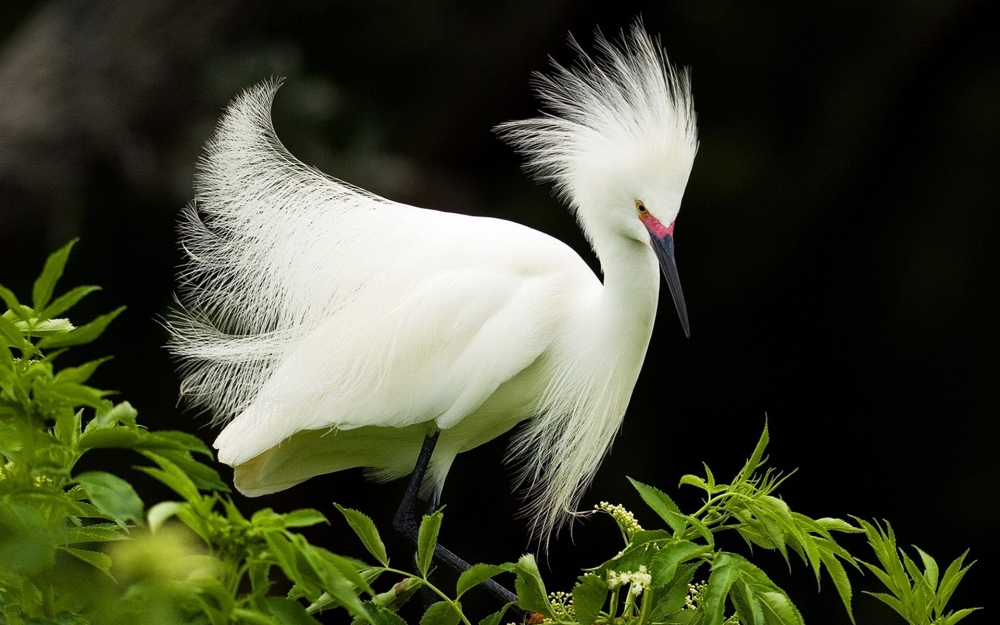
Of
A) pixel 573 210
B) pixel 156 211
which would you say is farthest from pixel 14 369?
pixel 156 211

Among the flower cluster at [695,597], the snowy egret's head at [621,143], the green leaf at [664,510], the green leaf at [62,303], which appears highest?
the snowy egret's head at [621,143]

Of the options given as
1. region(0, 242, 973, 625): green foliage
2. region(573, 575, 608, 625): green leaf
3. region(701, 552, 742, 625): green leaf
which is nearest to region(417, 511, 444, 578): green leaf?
region(0, 242, 973, 625): green foliage

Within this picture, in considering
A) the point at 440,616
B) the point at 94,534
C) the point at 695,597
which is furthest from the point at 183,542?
the point at 695,597

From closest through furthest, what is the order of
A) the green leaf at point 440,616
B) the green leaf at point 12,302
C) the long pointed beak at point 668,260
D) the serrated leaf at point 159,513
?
the serrated leaf at point 159,513
the green leaf at point 12,302
the green leaf at point 440,616
the long pointed beak at point 668,260

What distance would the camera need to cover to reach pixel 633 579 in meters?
1.06

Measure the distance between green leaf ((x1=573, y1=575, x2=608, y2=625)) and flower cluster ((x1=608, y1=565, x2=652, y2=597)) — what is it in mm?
20

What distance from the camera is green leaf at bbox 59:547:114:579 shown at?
1029mm

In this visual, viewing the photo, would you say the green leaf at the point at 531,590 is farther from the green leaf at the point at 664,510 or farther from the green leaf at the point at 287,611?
the green leaf at the point at 287,611

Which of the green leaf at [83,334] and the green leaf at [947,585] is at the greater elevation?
the green leaf at [83,334]

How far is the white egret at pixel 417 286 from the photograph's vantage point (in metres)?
2.02

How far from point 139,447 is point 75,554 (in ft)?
1.00

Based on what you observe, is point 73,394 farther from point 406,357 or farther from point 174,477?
point 406,357

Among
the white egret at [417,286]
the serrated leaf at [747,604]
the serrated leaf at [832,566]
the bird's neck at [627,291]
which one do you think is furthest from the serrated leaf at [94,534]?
the bird's neck at [627,291]

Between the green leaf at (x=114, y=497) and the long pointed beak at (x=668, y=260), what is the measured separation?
1.28 metres
